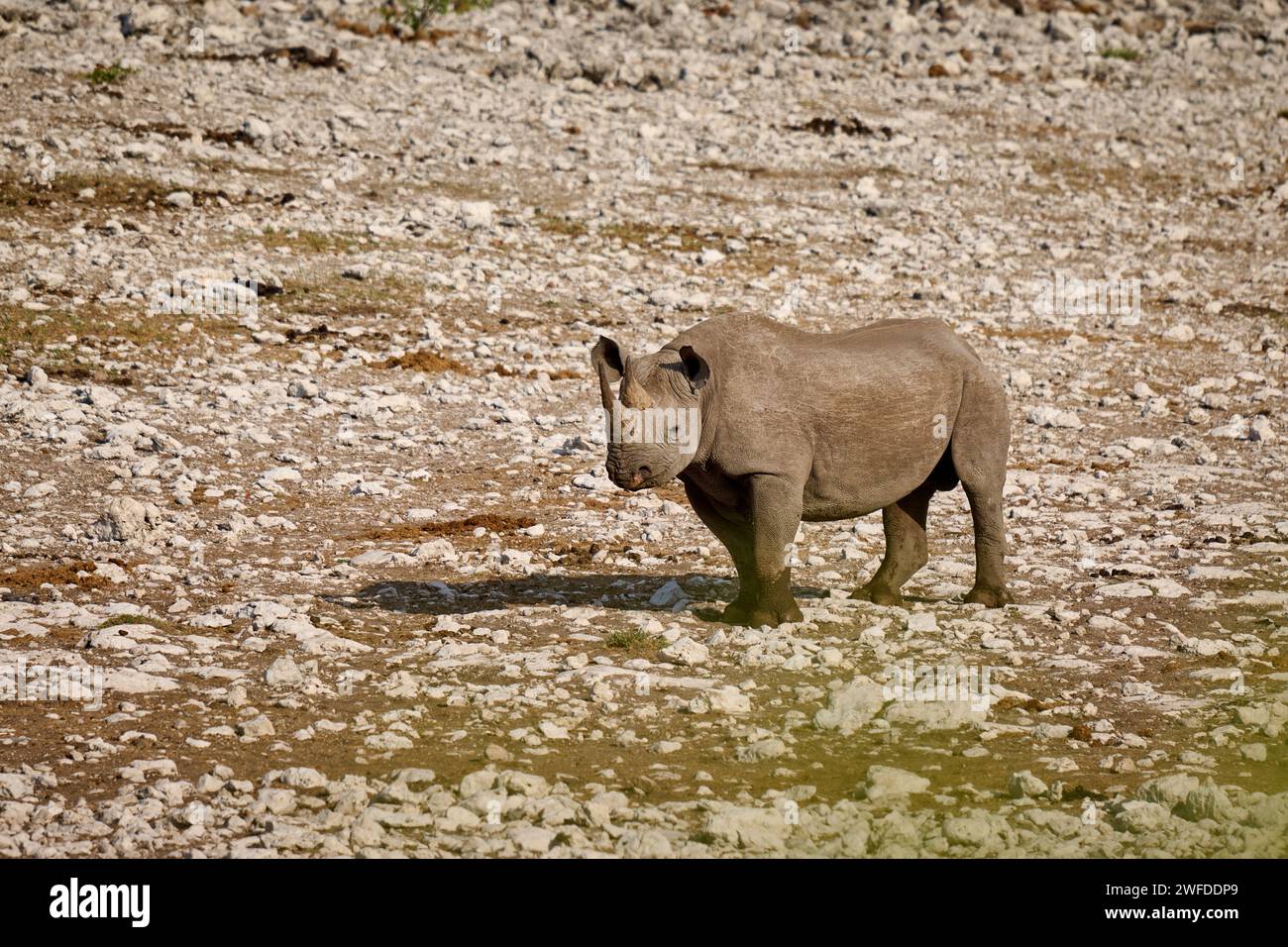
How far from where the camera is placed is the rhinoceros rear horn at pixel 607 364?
959cm

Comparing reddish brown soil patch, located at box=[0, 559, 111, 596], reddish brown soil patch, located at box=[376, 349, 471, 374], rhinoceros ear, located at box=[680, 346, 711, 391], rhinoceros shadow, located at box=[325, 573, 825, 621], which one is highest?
rhinoceros ear, located at box=[680, 346, 711, 391]

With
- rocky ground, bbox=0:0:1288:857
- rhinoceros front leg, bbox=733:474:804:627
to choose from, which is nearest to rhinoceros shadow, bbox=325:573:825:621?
rocky ground, bbox=0:0:1288:857

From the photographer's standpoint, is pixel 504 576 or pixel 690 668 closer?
pixel 690 668

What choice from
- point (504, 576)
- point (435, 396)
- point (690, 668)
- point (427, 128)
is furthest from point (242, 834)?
point (427, 128)

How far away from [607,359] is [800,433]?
4.17 ft

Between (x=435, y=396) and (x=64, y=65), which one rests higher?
(x=64, y=65)

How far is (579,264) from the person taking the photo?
19.3 meters

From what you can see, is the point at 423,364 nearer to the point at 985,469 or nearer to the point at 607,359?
the point at 607,359

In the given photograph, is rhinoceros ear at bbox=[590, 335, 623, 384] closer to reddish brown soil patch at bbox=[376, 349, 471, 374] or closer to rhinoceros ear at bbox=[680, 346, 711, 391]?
rhinoceros ear at bbox=[680, 346, 711, 391]

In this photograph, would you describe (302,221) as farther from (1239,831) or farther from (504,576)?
(1239,831)

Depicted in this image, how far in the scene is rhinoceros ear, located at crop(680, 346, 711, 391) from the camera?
9.66 meters

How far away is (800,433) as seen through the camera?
9.91 meters

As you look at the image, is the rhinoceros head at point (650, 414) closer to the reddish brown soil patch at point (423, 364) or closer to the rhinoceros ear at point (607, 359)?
the rhinoceros ear at point (607, 359)

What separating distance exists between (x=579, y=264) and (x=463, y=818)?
1305 centimetres
